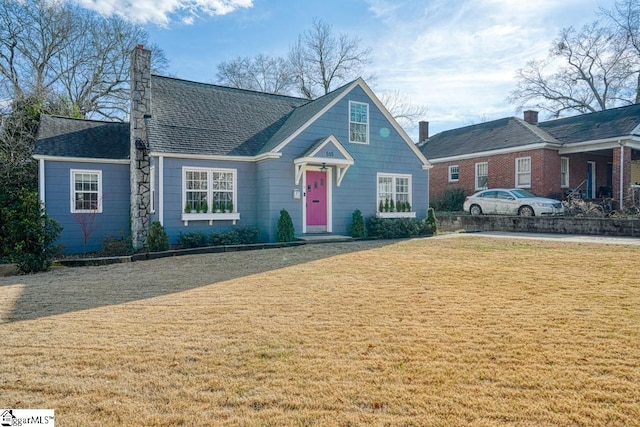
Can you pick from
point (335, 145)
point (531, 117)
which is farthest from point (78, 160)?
point (531, 117)

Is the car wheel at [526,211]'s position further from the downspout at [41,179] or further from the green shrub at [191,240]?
the downspout at [41,179]

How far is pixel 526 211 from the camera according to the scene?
18.2 m

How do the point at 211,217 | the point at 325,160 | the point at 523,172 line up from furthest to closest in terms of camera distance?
the point at 523,172 < the point at 325,160 < the point at 211,217

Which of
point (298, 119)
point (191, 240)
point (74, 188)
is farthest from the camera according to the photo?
point (298, 119)

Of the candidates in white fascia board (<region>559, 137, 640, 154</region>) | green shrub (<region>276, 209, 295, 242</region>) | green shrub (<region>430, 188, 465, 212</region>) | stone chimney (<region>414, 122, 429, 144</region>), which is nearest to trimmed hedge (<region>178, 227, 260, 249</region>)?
green shrub (<region>276, 209, 295, 242</region>)

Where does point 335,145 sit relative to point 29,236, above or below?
above

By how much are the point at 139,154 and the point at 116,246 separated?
10.4 ft

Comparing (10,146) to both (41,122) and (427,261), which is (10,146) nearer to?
(41,122)

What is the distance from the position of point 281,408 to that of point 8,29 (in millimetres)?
32758

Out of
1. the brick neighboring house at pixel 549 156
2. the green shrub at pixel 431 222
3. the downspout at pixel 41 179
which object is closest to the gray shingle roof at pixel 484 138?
the brick neighboring house at pixel 549 156

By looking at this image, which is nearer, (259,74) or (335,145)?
(335,145)

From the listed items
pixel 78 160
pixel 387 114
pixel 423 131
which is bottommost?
pixel 78 160

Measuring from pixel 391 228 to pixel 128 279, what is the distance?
985cm

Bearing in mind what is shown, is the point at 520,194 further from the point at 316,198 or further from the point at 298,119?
the point at 298,119
